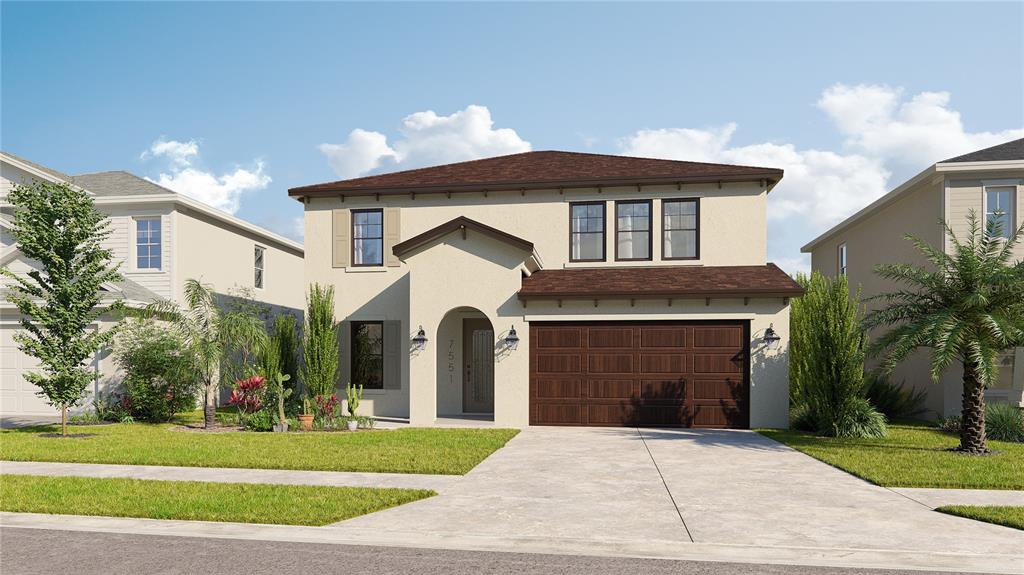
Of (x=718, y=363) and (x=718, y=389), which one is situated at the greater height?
(x=718, y=363)

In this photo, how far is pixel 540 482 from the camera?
991 cm

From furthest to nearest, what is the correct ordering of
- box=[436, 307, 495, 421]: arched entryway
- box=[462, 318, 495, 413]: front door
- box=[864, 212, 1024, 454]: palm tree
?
box=[462, 318, 495, 413]: front door → box=[436, 307, 495, 421]: arched entryway → box=[864, 212, 1024, 454]: palm tree

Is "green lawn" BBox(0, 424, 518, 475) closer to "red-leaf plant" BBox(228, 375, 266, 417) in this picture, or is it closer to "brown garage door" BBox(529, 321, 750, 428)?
"red-leaf plant" BBox(228, 375, 266, 417)

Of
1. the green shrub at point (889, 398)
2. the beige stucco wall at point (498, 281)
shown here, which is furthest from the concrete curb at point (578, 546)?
the green shrub at point (889, 398)

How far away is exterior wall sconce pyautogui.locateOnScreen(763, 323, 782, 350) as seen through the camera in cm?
1631

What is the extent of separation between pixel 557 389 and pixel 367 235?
23.8 feet

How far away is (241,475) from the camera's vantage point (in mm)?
10422

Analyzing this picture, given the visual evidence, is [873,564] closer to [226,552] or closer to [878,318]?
[226,552]

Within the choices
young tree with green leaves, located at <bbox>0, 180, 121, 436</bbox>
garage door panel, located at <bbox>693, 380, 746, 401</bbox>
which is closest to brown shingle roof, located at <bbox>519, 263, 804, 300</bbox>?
garage door panel, located at <bbox>693, 380, 746, 401</bbox>

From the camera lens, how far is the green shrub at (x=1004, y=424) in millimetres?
14758

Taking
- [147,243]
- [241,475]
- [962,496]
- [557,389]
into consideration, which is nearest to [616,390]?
[557,389]

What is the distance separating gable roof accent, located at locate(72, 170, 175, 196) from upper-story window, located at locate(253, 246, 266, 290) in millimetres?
4602

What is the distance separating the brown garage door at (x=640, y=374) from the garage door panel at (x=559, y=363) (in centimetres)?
2

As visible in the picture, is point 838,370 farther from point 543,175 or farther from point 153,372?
point 153,372
